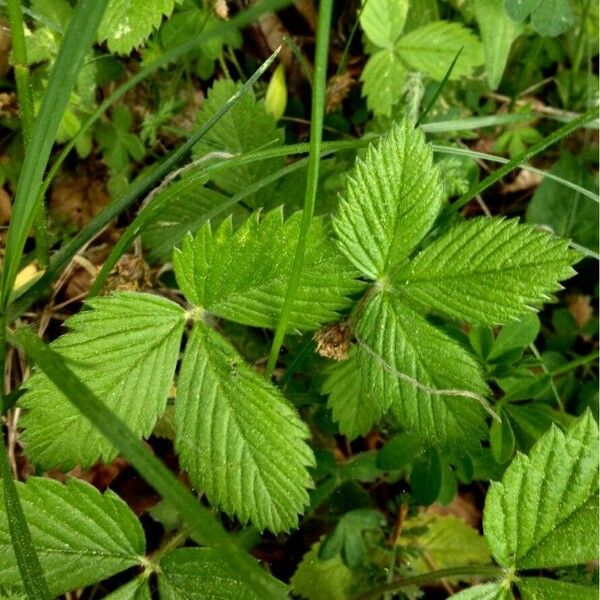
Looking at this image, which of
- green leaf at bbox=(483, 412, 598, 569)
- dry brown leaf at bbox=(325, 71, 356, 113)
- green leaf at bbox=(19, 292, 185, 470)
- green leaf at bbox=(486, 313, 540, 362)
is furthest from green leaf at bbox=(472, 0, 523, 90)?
green leaf at bbox=(19, 292, 185, 470)

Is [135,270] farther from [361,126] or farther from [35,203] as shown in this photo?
[361,126]

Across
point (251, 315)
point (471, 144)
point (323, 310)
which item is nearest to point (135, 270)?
point (251, 315)

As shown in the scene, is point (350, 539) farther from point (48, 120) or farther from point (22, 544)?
point (48, 120)

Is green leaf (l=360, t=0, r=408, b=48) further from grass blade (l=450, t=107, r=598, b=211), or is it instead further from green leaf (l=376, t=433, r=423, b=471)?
green leaf (l=376, t=433, r=423, b=471)

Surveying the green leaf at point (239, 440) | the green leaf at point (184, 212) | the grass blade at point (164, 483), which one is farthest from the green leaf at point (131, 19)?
the grass blade at point (164, 483)

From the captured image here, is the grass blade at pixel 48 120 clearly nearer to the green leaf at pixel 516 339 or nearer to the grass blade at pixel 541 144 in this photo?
the grass blade at pixel 541 144

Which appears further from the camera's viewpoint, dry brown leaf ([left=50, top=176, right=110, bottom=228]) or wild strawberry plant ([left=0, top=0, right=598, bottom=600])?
dry brown leaf ([left=50, top=176, right=110, bottom=228])

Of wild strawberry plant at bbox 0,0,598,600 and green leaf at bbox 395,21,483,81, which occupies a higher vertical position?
green leaf at bbox 395,21,483,81
